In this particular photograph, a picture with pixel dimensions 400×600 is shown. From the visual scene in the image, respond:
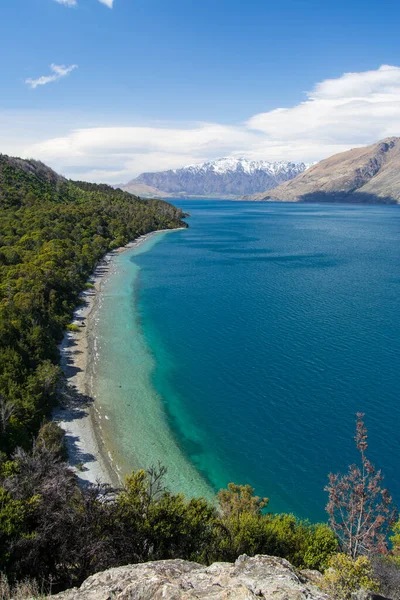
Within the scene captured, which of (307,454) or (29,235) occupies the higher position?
(29,235)

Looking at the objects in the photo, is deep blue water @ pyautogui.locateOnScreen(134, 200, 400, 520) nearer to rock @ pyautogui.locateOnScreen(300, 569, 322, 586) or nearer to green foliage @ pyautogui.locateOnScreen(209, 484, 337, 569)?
green foliage @ pyautogui.locateOnScreen(209, 484, 337, 569)

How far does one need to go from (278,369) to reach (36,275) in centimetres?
4537

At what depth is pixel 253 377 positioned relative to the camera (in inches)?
1976

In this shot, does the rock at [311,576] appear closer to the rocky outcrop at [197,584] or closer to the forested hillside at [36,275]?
the rocky outcrop at [197,584]

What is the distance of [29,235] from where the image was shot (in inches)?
3922

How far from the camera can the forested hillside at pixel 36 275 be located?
126 ft

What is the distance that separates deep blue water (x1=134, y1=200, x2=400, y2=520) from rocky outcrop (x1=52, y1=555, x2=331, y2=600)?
19972 mm

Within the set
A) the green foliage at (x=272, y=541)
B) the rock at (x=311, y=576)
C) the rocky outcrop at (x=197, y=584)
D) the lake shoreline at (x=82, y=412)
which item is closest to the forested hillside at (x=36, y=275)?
the lake shoreline at (x=82, y=412)

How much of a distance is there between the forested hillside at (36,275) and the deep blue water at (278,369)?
13.9 metres

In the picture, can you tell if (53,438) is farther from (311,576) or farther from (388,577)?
(388,577)

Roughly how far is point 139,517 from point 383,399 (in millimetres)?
33362

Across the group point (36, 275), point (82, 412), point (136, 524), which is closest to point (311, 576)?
point (136, 524)

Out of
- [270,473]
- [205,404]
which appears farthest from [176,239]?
[270,473]

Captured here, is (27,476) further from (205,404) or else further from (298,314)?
(298,314)
